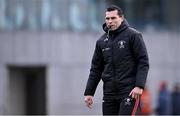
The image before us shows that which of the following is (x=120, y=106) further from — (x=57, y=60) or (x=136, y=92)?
(x=57, y=60)

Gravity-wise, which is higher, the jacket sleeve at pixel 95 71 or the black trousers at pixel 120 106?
the jacket sleeve at pixel 95 71

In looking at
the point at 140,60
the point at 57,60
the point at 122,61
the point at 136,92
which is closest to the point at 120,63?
the point at 122,61

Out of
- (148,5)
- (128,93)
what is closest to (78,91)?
→ (148,5)

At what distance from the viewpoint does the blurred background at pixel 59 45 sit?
30.7m

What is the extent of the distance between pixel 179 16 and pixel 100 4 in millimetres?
3584

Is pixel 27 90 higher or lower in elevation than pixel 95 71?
lower

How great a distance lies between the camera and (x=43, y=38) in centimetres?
3111

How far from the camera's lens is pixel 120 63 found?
9.75 m

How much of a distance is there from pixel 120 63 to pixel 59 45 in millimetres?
21594

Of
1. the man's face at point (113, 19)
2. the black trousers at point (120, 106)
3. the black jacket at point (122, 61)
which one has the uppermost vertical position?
the man's face at point (113, 19)

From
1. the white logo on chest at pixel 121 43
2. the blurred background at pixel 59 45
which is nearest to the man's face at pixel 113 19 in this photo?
the white logo on chest at pixel 121 43

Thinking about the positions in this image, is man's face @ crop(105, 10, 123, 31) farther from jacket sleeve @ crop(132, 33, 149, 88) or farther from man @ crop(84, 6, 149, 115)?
jacket sleeve @ crop(132, 33, 149, 88)

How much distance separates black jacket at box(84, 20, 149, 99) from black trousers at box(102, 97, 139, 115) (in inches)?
2.8

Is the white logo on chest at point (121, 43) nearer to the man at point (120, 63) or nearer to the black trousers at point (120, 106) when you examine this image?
the man at point (120, 63)
